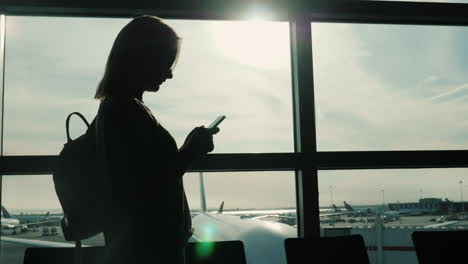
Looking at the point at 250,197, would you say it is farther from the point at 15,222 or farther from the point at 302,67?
the point at 15,222

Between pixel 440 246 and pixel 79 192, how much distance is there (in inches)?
69.9

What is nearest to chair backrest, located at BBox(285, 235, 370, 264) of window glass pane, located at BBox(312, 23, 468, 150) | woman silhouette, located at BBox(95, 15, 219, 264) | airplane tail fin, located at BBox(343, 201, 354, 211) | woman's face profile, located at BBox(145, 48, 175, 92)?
airplane tail fin, located at BBox(343, 201, 354, 211)

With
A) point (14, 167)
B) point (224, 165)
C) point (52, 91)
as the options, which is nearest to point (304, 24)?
point (224, 165)

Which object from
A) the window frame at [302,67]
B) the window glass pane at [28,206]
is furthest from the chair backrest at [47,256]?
the window frame at [302,67]

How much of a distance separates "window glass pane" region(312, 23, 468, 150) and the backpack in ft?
6.56

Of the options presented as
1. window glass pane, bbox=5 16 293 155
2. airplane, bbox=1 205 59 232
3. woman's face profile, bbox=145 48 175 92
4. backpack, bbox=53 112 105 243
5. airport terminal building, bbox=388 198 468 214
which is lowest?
airport terminal building, bbox=388 198 468 214

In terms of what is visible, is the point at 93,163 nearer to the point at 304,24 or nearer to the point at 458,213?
the point at 304,24

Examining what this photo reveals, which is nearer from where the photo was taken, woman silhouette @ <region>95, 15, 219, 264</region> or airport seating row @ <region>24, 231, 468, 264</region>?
woman silhouette @ <region>95, 15, 219, 264</region>

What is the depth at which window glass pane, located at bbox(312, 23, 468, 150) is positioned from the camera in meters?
3.06

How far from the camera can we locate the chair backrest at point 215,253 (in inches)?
82.5

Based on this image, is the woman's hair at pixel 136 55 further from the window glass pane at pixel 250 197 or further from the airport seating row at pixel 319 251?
the window glass pane at pixel 250 197

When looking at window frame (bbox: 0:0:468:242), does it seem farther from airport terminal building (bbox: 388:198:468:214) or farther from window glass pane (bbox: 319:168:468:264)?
airport terminal building (bbox: 388:198:468:214)

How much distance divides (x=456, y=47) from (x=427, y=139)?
63 cm

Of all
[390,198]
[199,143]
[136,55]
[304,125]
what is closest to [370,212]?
[390,198]
